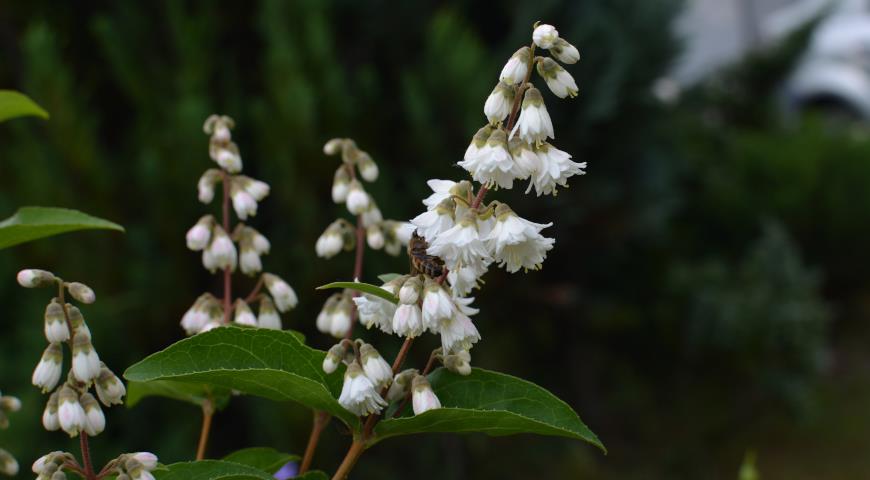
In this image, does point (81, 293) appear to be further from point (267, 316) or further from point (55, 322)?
point (267, 316)

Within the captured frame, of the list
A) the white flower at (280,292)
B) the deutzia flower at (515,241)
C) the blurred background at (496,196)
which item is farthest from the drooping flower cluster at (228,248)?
the blurred background at (496,196)

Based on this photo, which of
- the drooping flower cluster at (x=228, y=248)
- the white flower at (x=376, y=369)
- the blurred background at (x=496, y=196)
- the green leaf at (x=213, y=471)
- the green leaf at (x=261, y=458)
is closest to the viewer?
the green leaf at (x=213, y=471)

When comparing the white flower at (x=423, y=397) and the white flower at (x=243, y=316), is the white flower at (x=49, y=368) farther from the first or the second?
the white flower at (x=423, y=397)

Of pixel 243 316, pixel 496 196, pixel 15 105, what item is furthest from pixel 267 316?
pixel 496 196

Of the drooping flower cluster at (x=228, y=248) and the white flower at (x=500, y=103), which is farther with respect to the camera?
the drooping flower cluster at (x=228, y=248)

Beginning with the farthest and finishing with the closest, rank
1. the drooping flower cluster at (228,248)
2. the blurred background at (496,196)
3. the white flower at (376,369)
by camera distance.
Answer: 1. the blurred background at (496,196)
2. the drooping flower cluster at (228,248)
3. the white flower at (376,369)

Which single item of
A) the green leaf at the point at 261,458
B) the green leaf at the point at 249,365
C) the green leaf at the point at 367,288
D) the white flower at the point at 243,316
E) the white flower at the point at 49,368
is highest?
the white flower at the point at 243,316

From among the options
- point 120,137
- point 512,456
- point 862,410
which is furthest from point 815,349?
point 120,137
